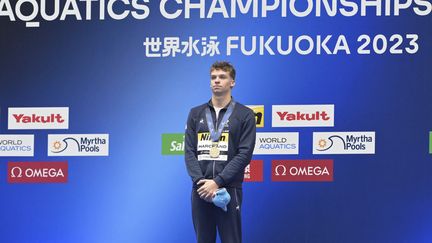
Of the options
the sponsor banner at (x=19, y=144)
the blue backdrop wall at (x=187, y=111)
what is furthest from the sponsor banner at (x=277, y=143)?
the sponsor banner at (x=19, y=144)

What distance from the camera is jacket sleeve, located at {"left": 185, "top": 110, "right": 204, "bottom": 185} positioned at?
3.77 m

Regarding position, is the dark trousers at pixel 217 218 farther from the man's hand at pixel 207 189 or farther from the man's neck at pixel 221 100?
the man's neck at pixel 221 100

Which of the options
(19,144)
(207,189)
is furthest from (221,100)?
(19,144)

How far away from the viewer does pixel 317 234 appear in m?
4.75

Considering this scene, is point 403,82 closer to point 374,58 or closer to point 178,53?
point 374,58

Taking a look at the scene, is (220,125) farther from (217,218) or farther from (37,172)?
(37,172)

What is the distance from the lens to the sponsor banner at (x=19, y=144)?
16.3 ft

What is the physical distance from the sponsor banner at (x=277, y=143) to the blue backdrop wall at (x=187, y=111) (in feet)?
0.17

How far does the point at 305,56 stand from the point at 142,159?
4.66ft

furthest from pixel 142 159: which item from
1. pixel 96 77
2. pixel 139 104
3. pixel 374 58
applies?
pixel 374 58

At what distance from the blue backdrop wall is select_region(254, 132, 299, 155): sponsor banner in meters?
0.05

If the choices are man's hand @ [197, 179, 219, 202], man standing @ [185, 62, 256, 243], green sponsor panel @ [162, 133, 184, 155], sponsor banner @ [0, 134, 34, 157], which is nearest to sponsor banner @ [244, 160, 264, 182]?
green sponsor panel @ [162, 133, 184, 155]

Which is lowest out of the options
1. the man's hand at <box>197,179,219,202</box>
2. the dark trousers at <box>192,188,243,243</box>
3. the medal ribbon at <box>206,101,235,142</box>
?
the dark trousers at <box>192,188,243,243</box>

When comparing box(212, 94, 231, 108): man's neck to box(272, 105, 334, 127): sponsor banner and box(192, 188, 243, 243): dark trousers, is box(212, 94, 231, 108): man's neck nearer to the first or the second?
box(192, 188, 243, 243): dark trousers
